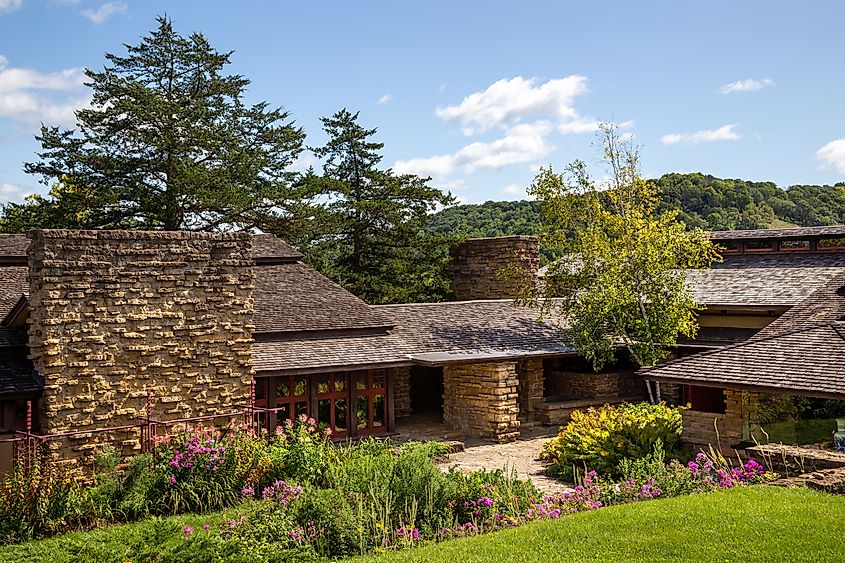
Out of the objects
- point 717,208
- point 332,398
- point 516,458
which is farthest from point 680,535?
point 717,208

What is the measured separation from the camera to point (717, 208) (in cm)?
5122

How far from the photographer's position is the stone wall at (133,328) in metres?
14.1

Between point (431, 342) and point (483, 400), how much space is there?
193 centimetres

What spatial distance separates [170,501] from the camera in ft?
42.1

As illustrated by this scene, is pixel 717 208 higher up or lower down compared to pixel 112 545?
higher up

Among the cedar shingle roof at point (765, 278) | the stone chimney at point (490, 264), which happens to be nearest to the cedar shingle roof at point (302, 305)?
the stone chimney at point (490, 264)

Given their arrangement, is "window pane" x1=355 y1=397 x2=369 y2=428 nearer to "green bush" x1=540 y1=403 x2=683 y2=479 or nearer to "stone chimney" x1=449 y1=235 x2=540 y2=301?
"green bush" x1=540 y1=403 x2=683 y2=479

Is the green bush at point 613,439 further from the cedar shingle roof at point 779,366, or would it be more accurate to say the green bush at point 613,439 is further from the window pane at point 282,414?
the window pane at point 282,414

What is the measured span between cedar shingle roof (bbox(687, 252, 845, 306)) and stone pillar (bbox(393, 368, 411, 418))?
27.5ft

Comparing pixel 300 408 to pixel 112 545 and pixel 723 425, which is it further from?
pixel 723 425

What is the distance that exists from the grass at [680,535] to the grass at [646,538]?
0.03 ft

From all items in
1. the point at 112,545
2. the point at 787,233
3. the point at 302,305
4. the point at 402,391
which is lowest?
the point at 112,545

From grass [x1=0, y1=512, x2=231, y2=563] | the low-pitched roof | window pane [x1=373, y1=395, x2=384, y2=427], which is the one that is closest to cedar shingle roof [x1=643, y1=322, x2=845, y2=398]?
the low-pitched roof

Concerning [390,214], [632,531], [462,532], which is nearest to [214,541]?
[462,532]
